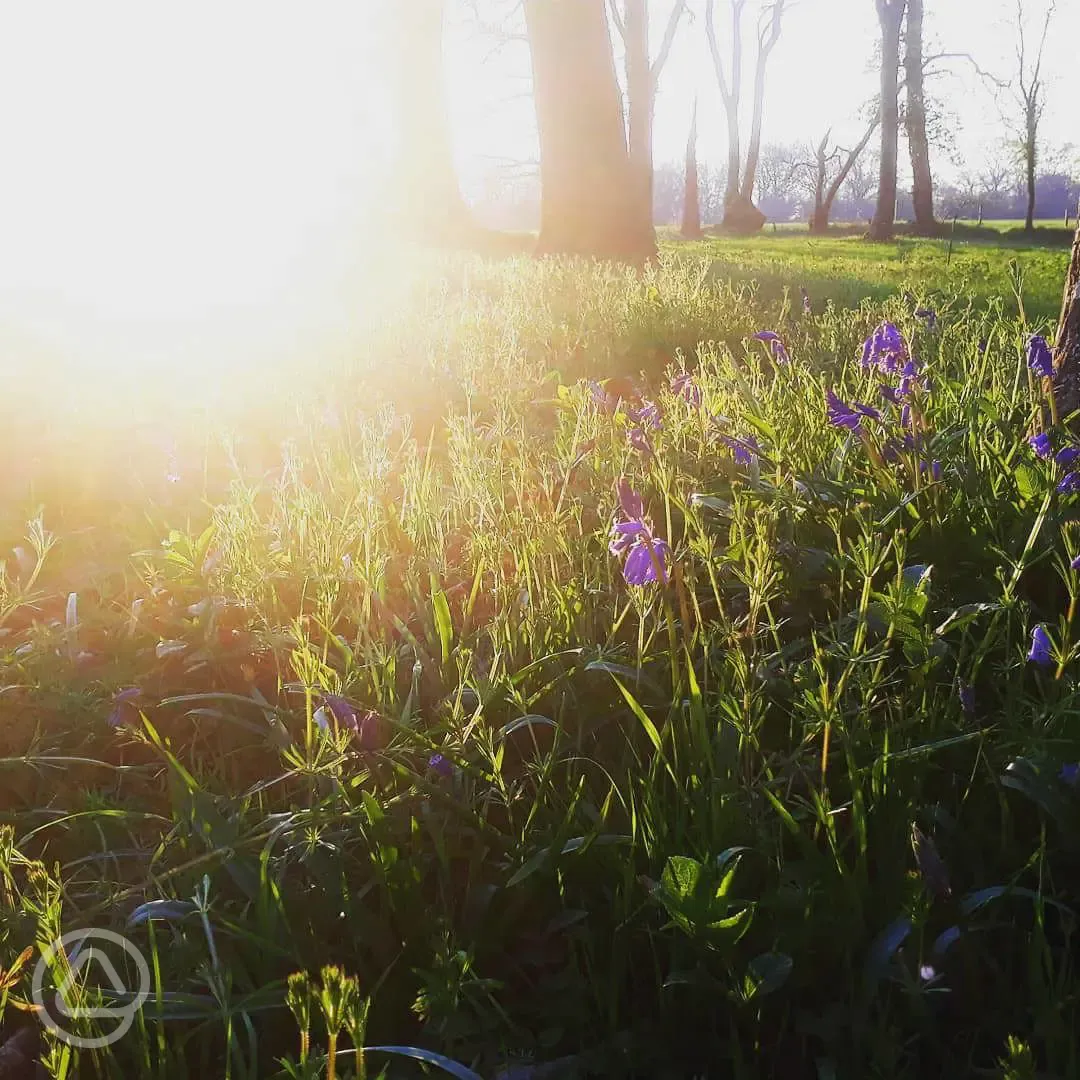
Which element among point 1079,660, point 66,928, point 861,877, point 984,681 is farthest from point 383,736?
point 1079,660

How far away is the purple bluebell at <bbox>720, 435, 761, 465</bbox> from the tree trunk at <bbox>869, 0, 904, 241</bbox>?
2319cm

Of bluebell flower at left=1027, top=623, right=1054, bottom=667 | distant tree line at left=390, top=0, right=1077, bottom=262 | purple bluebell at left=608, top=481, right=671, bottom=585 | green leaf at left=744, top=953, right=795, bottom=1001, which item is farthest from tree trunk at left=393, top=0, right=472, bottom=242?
green leaf at left=744, top=953, right=795, bottom=1001

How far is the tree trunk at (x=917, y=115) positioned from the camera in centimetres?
2433

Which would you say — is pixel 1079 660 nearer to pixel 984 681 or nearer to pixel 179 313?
pixel 984 681

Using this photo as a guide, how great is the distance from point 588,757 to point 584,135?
9.90m

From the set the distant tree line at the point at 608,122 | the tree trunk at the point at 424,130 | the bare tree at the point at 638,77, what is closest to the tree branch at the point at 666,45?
the distant tree line at the point at 608,122

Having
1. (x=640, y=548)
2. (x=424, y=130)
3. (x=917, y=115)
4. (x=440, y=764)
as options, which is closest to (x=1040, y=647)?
(x=640, y=548)

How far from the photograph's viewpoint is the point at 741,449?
8.04ft

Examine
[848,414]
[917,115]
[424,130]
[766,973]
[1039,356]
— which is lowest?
[766,973]

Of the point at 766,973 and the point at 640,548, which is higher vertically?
the point at 640,548

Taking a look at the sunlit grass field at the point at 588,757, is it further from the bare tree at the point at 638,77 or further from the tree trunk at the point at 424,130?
the bare tree at the point at 638,77

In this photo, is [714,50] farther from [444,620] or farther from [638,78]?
[444,620]

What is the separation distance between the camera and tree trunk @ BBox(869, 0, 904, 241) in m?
23.1

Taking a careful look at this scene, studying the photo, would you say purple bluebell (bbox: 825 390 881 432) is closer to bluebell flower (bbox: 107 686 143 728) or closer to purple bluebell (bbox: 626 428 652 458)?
purple bluebell (bbox: 626 428 652 458)
